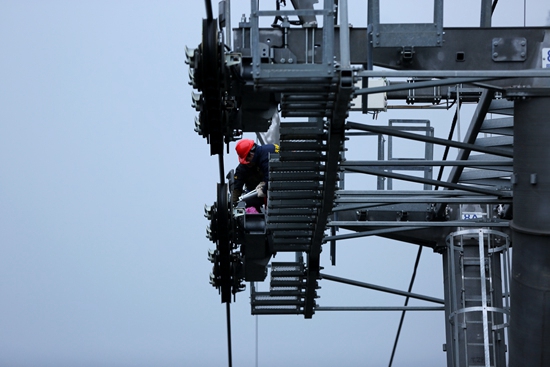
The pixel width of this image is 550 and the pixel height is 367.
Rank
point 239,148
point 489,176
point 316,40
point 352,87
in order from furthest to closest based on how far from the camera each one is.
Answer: point 489,176 < point 239,148 < point 316,40 < point 352,87

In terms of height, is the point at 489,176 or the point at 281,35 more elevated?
the point at 281,35

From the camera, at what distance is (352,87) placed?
18.6m

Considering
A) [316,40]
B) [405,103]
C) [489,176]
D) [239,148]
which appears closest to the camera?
[316,40]

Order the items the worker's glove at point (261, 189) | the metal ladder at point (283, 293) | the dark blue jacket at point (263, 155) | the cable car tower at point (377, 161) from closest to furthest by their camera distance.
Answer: the cable car tower at point (377, 161) → the dark blue jacket at point (263, 155) → the worker's glove at point (261, 189) → the metal ladder at point (283, 293)

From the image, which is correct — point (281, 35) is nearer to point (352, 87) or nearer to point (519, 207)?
point (352, 87)

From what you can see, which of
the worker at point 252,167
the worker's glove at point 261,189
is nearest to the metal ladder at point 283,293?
the worker at point 252,167

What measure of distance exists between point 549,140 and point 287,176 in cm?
433

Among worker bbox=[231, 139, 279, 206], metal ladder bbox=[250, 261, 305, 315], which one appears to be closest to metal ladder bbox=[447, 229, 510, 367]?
metal ladder bbox=[250, 261, 305, 315]

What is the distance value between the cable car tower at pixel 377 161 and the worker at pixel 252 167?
0.29m

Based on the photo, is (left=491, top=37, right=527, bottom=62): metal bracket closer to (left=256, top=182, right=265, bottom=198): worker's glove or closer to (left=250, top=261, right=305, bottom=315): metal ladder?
(left=256, top=182, right=265, bottom=198): worker's glove

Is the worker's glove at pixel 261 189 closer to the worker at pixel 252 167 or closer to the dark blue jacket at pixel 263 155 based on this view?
the worker at pixel 252 167

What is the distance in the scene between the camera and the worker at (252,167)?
78.0ft

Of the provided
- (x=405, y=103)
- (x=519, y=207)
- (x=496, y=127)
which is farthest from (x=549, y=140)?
(x=405, y=103)

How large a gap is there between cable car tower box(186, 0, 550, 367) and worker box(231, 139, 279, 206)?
293mm
